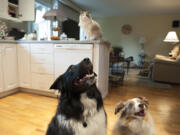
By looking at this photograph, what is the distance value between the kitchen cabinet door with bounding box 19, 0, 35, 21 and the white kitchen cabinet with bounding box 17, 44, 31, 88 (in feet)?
2.72

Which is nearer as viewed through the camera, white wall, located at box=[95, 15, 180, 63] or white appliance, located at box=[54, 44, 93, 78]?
white appliance, located at box=[54, 44, 93, 78]

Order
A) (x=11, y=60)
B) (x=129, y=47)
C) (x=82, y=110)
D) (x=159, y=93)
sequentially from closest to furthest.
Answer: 1. (x=82, y=110)
2. (x=11, y=60)
3. (x=159, y=93)
4. (x=129, y=47)

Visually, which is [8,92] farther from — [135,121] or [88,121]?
[135,121]

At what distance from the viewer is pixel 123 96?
2578 millimetres

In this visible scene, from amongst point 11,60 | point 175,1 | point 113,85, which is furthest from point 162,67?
point 11,60

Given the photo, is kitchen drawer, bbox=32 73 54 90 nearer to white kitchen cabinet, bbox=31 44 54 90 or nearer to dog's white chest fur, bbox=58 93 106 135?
white kitchen cabinet, bbox=31 44 54 90

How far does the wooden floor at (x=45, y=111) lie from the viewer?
1.53 meters

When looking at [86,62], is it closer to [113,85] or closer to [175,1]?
[113,85]

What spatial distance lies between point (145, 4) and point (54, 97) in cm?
487

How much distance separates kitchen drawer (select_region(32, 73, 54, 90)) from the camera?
2395mm

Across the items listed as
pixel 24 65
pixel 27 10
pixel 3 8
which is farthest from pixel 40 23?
pixel 24 65

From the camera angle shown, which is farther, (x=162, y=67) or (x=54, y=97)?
(x=162, y=67)

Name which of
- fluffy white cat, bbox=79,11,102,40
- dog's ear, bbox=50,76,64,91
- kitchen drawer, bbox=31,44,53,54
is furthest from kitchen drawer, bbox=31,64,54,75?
dog's ear, bbox=50,76,64,91

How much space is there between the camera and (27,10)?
2.97m
